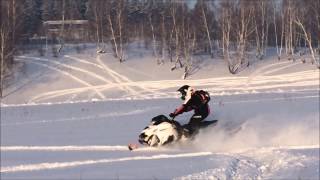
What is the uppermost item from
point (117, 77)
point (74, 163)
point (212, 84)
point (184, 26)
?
point (184, 26)

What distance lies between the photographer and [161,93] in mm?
35094

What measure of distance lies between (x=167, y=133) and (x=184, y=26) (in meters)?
31.7

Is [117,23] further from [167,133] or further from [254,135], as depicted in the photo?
[254,135]

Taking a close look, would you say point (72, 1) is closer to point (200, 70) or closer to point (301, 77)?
point (200, 70)

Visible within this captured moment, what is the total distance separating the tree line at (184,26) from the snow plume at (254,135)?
2762cm

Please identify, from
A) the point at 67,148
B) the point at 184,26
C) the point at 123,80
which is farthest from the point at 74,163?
the point at 184,26

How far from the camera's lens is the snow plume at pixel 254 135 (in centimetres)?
1006

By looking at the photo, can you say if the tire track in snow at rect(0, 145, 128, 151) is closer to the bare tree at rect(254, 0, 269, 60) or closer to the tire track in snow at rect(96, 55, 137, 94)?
the tire track in snow at rect(96, 55, 137, 94)

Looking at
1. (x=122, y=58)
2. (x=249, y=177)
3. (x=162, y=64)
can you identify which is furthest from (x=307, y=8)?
(x=249, y=177)

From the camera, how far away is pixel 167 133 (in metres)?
10.5

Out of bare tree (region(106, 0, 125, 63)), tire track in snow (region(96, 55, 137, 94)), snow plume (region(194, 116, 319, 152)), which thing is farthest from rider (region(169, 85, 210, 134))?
bare tree (region(106, 0, 125, 63))

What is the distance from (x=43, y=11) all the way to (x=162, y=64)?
15.8 m

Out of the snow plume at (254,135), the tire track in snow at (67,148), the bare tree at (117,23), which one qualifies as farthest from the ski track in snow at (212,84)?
the tire track in snow at (67,148)

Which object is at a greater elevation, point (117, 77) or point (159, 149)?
point (159, 149)
